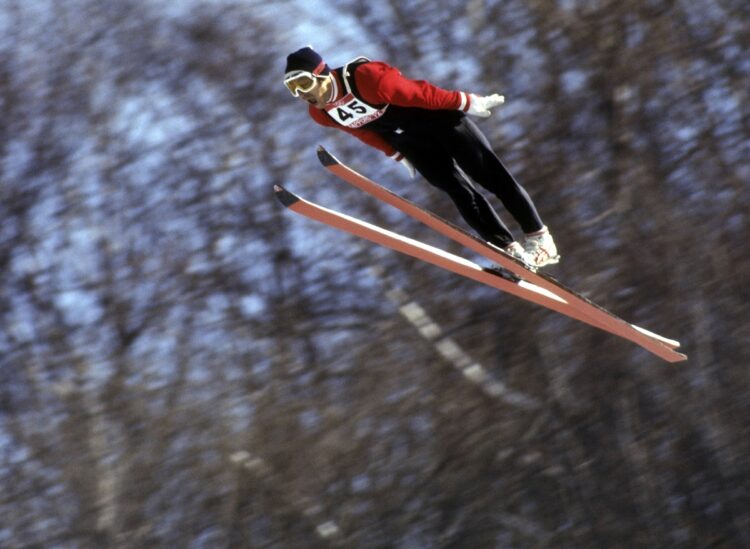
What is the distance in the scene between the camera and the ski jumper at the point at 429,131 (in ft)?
20.7

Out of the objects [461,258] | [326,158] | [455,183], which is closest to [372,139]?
[326,158]

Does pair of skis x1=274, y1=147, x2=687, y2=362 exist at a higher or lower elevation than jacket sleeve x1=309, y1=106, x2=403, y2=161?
lower

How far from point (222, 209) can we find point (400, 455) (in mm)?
2641

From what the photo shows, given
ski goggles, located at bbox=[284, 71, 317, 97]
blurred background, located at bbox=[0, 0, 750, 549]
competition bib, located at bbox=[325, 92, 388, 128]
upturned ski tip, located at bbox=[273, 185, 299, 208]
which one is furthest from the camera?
blurred background, located at bbox=[0, 0, 750, 549]

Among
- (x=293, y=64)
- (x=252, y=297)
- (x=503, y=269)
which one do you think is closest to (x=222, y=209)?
(x=252, y=297)

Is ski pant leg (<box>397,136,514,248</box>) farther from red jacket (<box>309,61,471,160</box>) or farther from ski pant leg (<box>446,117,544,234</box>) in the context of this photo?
red jacket (<box>309,61,471,160</box>)

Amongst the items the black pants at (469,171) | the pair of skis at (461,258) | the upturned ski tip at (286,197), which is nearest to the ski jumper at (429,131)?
the black pants at (469,171)

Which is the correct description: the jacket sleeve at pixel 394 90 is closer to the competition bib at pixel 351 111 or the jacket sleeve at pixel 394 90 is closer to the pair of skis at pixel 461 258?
the competition bib at pixel 351 111

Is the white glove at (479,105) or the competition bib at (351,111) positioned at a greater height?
the competition bib at (351,111)

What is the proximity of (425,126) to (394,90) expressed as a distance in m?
0.52

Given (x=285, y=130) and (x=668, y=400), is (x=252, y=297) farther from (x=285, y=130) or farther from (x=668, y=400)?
(x=668, y=400)

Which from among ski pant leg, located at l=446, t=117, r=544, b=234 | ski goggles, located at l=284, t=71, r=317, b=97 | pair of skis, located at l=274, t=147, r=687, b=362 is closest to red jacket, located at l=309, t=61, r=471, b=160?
ski goggles, located at l=284, t=71, r=317, b=97

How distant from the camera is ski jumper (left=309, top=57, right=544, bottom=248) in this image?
20.7 ft

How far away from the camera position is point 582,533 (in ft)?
41.7
